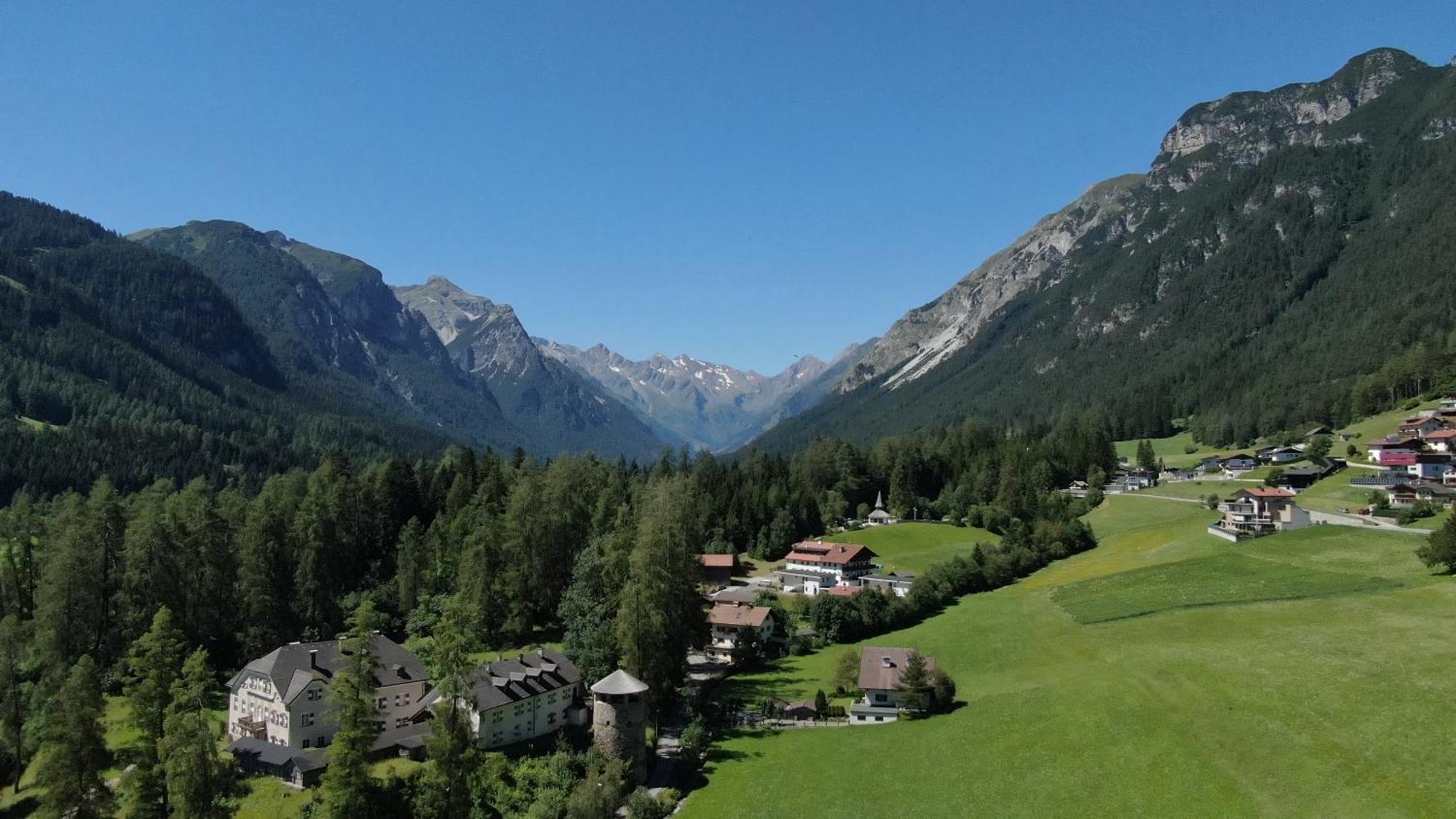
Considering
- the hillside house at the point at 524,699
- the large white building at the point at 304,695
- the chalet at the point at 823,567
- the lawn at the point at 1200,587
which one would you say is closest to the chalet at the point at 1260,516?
the lawn at the point at 1200,587

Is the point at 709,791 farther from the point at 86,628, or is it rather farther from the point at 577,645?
the point at 86,628

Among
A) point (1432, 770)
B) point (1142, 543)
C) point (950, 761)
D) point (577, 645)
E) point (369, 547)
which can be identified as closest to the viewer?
point (1432, 770)

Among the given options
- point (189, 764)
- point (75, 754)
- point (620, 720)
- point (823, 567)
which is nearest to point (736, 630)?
point (823, 567)

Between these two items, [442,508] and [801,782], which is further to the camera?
[442,508]

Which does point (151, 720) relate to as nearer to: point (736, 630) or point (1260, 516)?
point (736, 630)

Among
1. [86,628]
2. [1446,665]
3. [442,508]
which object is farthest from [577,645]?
[1446,665]
